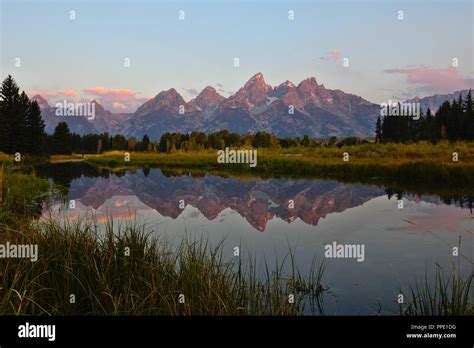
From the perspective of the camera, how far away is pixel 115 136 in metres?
16.9

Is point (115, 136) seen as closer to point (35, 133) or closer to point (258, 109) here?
point (35, 133)

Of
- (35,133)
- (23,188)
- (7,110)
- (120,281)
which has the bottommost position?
(120,281)

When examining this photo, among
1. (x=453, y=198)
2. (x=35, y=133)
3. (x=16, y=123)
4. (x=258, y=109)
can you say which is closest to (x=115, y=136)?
(x=35, y=133)

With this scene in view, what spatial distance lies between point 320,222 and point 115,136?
31.5 feet

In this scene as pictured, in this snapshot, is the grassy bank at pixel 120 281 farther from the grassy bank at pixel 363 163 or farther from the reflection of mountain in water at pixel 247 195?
the grassy bank at pixel 363 163

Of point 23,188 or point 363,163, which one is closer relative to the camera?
point 23,188

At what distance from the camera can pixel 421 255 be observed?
35.8ft

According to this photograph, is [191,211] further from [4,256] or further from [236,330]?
[236,330]

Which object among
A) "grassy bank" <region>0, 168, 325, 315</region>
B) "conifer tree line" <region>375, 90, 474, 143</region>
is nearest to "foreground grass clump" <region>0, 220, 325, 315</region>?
"grassy bank" <region>0, 168, 325, 315</region>

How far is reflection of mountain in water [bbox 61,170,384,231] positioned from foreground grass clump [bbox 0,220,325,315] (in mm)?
5690

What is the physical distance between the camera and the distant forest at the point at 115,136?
540 inches

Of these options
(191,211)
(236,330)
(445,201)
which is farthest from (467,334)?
(445,201)

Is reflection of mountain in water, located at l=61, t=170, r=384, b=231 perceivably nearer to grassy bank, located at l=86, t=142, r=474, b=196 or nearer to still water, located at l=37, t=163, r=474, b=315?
still water, located at l=37, t=163, r=474, b=315

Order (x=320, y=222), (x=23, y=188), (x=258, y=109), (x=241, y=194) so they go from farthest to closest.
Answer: (x=241, y=194)
(x=258, y=109)
(x=320, y=222)
(x=23, y=188)
